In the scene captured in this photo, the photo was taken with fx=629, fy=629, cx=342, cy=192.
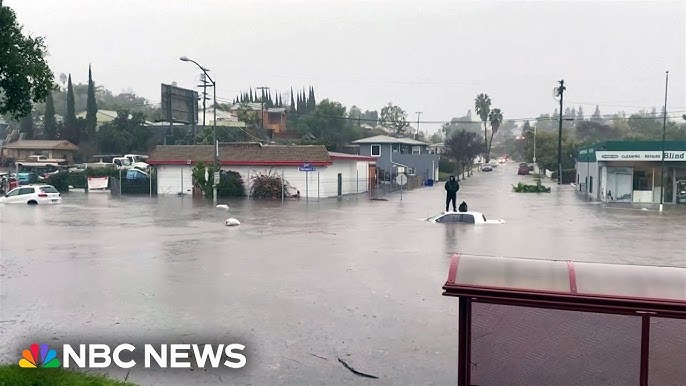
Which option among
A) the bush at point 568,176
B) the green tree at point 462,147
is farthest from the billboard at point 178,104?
the bush at point 568,176

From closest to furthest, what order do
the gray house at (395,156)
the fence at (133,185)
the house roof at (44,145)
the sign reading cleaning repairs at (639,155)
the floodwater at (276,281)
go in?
the floodwater at (276,281)
the sign reading cleaning repairs at (639,155)
the fence at (133,185)
the gray house at (395,156)
the house roof at (44,145)

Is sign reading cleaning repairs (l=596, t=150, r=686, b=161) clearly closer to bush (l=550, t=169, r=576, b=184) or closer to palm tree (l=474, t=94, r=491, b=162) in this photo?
bush (l=550, t=169, r=576, b=184)

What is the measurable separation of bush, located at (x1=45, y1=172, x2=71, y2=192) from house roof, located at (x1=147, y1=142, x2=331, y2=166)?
9.16m

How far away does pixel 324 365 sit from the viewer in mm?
7730

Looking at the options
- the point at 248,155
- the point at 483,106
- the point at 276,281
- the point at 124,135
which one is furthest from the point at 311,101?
the point at 276,281

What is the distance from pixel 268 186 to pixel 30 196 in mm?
14143

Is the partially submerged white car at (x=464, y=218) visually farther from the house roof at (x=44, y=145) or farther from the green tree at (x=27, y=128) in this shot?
the green tree at (x=27, y=128)

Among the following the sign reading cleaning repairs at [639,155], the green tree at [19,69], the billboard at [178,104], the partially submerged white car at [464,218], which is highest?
the billboard at [178,104]

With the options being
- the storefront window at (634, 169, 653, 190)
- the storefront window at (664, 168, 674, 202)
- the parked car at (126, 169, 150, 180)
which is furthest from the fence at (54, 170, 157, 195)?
the storefront window at (664, 168, 674, 202)

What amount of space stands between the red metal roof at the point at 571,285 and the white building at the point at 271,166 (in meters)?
35.0

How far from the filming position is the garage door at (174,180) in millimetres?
45156

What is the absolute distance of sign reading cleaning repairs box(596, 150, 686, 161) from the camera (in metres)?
37.7

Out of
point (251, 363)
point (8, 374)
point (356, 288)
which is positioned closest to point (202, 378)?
point (251, 363)

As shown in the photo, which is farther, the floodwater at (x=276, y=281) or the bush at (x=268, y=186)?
the bush at (x=268, y=186)
